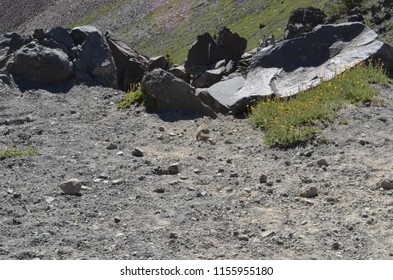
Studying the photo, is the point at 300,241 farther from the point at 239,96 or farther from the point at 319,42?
the point at 319,42

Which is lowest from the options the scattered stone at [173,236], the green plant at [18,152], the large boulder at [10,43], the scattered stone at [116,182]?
the scattered stone at [116,182]

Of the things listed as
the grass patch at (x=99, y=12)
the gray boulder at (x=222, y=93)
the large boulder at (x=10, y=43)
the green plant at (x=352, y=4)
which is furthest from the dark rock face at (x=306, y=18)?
the grass patch at (x=99, y=12)

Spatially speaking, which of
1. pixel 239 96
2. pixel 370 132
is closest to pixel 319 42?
pixel 239 96

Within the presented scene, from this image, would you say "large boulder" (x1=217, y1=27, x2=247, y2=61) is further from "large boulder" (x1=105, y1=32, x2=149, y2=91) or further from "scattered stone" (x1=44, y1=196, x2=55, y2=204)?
"scattered stone" (x1=44, y1=196, x2=55, y2=204)

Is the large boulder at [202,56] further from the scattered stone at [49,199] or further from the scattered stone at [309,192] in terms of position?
the scattered stone at [49,199]

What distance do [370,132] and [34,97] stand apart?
27.7 feet

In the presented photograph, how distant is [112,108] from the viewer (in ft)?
54.5

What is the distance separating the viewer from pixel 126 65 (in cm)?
1880

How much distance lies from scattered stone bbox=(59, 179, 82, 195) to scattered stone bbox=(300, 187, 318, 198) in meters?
3.67

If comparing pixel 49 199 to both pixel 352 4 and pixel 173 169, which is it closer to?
pixel 173 169

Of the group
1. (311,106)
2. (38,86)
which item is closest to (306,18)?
(311,106)

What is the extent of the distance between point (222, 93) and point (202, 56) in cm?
286

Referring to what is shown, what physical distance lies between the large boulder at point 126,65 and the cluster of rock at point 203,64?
0.03 meters

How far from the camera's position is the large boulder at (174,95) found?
16109 mm
